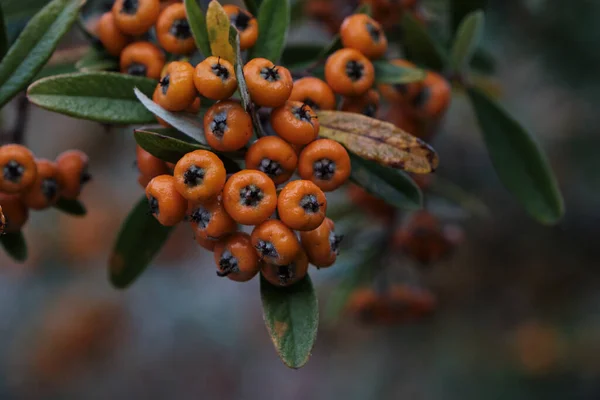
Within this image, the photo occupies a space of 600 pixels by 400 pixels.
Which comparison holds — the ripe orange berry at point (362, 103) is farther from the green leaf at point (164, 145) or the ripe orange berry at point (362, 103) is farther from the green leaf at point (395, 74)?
the green leaf at point (164, 145)

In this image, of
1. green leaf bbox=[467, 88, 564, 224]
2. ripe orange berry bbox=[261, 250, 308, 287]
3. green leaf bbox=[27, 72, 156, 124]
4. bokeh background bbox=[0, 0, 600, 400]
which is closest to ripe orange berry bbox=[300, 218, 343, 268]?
ripe orange berry bbox=[261, 250, 308, 287]

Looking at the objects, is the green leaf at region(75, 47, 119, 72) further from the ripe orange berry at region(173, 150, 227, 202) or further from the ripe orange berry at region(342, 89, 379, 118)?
the ripe orange berry at region(342, 89, 379, 118)

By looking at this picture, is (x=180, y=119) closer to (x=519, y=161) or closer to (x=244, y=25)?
(x=244, y=25)

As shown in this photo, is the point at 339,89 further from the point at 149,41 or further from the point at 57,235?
the point at 57,235

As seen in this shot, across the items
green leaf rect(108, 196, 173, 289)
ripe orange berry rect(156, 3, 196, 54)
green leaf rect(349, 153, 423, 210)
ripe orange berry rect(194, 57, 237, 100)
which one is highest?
ripe orange berry rect(194, 57, 237, 100)

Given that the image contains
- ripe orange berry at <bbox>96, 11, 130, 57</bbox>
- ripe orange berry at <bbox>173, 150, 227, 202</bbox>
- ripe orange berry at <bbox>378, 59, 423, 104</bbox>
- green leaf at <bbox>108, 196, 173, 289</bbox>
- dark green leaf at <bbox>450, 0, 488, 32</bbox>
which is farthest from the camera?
dark green leaf at <bbox>450, 0, 488, 32</bbox>

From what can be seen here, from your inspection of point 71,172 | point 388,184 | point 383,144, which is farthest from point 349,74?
point 71,172

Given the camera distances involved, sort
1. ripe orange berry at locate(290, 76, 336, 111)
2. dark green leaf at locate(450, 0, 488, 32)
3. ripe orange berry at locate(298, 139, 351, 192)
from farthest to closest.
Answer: dark green leaf at locate(450, 0, 488, 32) < ripe orange berry at locate(290, 76, 336, 111) < ripe orange berry at locate(298, 139, 351, 192)
